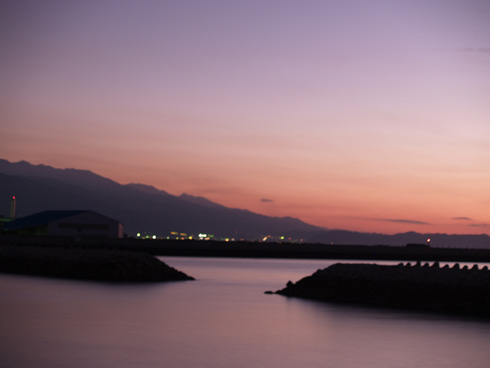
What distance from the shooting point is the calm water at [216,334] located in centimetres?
1702

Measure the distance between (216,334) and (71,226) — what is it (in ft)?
283

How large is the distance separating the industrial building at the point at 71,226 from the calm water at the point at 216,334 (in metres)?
73.3

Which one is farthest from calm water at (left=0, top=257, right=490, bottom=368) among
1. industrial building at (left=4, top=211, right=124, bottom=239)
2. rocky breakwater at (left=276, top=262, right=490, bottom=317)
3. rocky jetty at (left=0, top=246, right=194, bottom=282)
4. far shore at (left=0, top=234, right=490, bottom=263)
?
industrial building at (left=4, top=211, right=124, bottom=239)

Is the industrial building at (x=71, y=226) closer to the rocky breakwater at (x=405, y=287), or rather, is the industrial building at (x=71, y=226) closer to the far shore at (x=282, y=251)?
the far shore at (x=282, y=251)

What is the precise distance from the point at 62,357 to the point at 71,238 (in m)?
84.1

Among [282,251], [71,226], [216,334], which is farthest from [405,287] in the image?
[282,251]

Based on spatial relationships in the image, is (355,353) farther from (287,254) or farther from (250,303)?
(287,254)

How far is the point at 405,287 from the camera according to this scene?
97.5 ft

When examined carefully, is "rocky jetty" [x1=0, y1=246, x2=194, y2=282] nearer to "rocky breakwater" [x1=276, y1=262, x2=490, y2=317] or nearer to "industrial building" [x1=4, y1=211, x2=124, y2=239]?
"rocky breakwater" [x1=276, y1=262, x2=490, y2=317]

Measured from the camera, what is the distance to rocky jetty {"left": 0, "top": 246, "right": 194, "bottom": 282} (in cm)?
4053

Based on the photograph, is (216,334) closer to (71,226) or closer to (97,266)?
(97,266)

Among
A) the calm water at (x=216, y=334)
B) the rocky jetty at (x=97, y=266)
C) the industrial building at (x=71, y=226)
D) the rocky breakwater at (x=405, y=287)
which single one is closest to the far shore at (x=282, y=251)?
the industrial building at (x=71, y=226)

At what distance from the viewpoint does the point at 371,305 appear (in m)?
29.6

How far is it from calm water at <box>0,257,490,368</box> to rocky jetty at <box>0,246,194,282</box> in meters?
7.96
